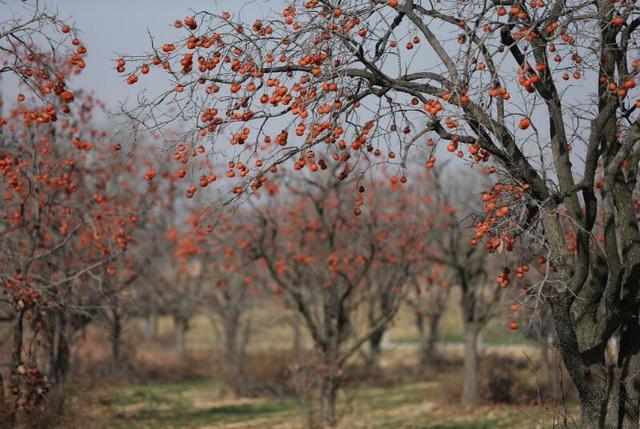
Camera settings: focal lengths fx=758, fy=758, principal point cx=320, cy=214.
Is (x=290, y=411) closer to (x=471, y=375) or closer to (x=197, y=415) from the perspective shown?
(x=197, y=415)

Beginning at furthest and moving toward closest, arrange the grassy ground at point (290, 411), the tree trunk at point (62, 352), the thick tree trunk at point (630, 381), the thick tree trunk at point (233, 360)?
the thick tree trunk at point (233, 360) → the grassy ground at point (290, 411) → the tree trunk at point (62, 352) → the thick tree trunk at point (630, 381)

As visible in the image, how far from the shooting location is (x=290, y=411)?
17734 millimetres

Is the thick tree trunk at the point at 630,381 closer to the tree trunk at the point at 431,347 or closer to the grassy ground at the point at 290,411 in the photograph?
the grassy ground at the point at 290,411

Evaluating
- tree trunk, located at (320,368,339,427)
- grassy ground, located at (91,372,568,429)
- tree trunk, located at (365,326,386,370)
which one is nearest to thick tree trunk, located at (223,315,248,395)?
grassy ground, located at (91,372,568,429)

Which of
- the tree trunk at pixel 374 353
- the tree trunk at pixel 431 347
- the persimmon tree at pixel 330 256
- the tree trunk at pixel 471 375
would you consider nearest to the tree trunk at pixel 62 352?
the persimmon tree at pixel 330 256

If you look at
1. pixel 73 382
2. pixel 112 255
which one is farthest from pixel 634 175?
pixel 73 382

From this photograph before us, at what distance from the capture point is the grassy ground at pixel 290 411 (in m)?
14.5

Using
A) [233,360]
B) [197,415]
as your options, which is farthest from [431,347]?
[197,415]

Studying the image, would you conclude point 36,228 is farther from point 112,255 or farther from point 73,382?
point 73,382

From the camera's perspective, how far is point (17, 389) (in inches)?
335

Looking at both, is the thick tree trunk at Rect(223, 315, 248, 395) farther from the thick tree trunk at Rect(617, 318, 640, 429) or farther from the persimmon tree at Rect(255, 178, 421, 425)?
the thick tree trunk at Rect(617, 318, 640, 429)

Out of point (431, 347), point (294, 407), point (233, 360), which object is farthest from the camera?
point (431, 347)

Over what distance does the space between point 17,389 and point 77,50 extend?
12.8ft

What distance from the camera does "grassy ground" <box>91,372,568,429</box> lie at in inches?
573
